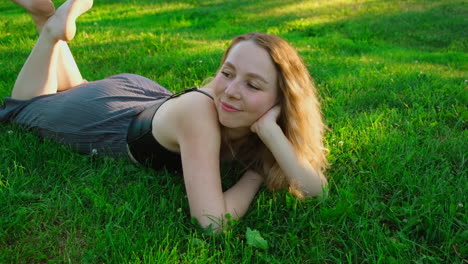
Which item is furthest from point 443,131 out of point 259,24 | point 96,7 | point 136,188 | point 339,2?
point 96,7

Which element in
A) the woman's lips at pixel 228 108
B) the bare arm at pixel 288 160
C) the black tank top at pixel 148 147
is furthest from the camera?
the black tank top at pixel 148 147

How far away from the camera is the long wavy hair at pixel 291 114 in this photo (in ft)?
7.41

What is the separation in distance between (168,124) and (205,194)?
0.51 meters

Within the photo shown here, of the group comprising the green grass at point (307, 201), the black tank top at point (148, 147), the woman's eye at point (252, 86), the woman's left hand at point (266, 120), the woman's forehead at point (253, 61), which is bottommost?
the green grass at point (307, 201)

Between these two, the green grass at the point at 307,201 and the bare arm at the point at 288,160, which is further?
the bare arm at the point at 288,160

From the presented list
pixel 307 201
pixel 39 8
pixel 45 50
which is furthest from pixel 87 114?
pixel 307 201

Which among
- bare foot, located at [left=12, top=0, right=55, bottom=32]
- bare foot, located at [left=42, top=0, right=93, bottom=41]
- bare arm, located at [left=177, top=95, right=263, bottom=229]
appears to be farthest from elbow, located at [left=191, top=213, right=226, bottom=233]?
bare foot, located at [left=12, top=0, right=55, bottom=32]

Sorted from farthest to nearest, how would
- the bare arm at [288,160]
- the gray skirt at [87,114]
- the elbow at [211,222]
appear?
the gray skirt at [87,114]
the bare arm at [288,160]
the elbow at [211,222]

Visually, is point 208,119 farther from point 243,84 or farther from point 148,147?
point 148,147

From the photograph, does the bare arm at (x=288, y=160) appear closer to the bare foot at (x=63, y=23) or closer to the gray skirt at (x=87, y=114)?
the gray skirt at (x=87, y=114)

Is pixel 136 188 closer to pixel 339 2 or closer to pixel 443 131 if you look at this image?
pixel 443 131

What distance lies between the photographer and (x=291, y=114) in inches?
Result: 93.6

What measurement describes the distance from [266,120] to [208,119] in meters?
0.36

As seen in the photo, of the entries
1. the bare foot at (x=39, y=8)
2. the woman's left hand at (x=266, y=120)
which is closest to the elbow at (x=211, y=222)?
the woman's left hand at (x=266, y=120)
